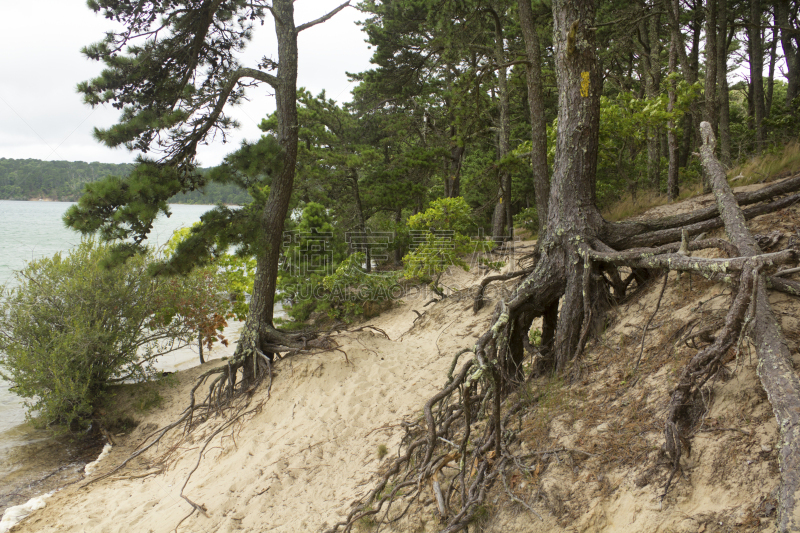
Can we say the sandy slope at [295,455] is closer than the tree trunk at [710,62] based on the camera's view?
Yes

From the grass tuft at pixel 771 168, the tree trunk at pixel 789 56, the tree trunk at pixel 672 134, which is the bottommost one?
the grass tuft at pixel 771 168

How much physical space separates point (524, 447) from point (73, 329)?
343 inches

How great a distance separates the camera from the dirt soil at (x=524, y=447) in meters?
2.48

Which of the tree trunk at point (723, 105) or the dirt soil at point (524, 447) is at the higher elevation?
the tree trunk at point (723, 105)

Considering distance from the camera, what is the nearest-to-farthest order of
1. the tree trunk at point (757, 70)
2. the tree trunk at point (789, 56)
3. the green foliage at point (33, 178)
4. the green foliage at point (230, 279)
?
1. the green foliage at point (230, 279)
2. the tree trunk at point (757, 70)
3. the tree trunk at point (789, 56)
4. the green foliage at point (33, 178)

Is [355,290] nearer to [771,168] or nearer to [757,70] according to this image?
[771,168]

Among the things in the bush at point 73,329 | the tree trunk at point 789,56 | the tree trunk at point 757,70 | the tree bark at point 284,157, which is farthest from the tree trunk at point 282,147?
the tree trunk at point 789,56

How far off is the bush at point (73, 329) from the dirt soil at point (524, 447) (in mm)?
1642

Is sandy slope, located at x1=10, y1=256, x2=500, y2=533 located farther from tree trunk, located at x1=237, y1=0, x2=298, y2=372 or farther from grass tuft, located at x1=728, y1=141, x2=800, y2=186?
grass tuft, located at x1=728, y1=141, x2=800, y2=186

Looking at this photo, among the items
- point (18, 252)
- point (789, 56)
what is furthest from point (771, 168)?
point (18, 252)

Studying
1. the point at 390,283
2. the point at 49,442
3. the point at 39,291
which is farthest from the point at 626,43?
the point at 49,442

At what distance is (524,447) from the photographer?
3.47 metres

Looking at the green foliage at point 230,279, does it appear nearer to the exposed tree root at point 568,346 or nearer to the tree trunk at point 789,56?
the exposed tree root at point 568,346

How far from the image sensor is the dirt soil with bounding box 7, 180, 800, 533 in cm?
248
